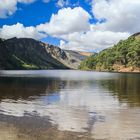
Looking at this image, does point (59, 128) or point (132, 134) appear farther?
point (59, 128)

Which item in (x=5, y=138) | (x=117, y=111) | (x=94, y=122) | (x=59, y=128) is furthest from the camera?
(x=117, y=111)

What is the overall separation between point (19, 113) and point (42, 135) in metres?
11.2

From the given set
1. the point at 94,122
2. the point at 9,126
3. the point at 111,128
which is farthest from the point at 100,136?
the point at 9,126

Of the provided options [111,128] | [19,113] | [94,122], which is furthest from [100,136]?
[19,113]

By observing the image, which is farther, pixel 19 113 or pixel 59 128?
pixel 19 113

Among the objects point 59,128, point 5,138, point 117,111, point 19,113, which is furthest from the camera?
point 117,111

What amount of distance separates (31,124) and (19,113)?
683cm

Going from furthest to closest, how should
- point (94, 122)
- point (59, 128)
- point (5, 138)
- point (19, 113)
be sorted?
point (19, 113), point (94, 122), point (59, 128), point (5, 138)

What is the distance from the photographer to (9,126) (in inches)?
1034

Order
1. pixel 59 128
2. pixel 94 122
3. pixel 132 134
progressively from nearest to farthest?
pixel 132 134, pixel 59 128, pixel 94 122

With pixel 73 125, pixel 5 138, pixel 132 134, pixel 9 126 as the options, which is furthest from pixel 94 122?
pixel 5 138

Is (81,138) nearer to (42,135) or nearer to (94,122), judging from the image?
(42,135)

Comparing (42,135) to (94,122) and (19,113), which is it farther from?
(19,113)

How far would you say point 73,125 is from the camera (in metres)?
26.8
